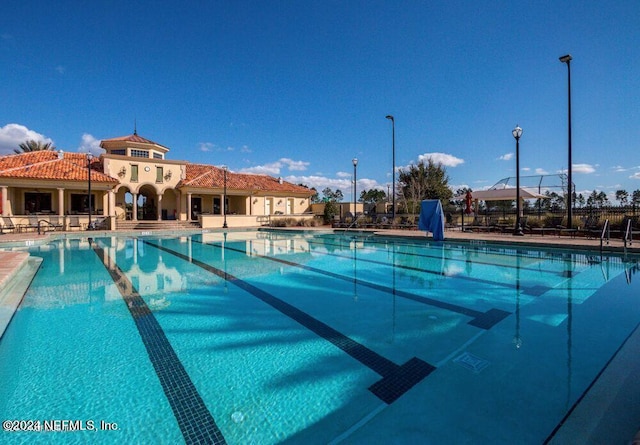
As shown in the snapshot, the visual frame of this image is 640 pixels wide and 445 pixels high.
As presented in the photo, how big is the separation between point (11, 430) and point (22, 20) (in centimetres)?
1599

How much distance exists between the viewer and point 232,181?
2978 cm

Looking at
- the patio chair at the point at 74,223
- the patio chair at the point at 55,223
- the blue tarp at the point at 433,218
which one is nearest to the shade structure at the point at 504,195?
the blue tarp at the point at 433,218

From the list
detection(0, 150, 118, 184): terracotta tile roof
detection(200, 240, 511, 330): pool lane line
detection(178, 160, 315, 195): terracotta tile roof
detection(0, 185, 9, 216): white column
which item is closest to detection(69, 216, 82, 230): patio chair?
detection(0, 150, 118, 184): terracotta tile roof

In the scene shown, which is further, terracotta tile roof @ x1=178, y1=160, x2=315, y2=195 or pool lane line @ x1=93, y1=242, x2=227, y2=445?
terracotta tile roof @ x1=178, y1=160, x2=315, y2=195

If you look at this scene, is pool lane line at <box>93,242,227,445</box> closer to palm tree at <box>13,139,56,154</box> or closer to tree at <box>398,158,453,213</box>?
tree at <box>398,158,453,213</box>

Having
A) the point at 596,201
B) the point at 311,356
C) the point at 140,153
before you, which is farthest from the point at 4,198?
the point at 596,201

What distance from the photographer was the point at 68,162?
77.4 feet

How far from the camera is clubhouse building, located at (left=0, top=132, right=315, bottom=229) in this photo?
67.1ft

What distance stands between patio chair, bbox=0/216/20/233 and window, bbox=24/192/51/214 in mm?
3920

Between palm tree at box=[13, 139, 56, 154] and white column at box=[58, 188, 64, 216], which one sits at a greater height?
palm tree at box=[13, 139, 56, 154]

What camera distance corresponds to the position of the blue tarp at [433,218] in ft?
→ 45.6

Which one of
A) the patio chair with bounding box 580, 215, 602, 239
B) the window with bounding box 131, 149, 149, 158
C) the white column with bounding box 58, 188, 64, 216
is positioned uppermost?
the window with bounding box 131, 149, 149, 158

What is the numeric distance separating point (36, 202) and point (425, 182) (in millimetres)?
38876

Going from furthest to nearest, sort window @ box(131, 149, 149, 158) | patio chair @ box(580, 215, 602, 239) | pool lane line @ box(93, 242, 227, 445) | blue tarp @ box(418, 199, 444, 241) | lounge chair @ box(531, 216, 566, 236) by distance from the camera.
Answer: window @ box(131, 149, 149, 158)
lounge chair @ box(531, 216, 566, 236)
blue tarp @ box(418, 199, 444, 241)
patio chair @ box(580, 215, 602, 239)
pool lane line @ box(93, 242, 227, 445)
